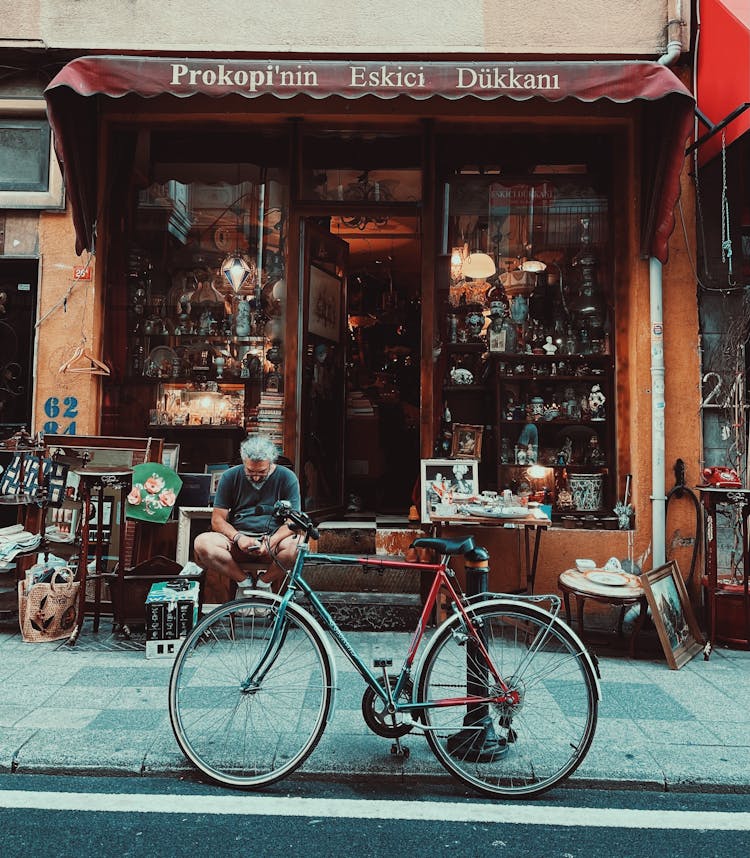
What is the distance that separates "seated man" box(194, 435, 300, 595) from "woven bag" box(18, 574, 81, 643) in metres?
1.11

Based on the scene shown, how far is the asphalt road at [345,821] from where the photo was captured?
10.2 feet

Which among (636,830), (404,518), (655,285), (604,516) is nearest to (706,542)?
(604,516)

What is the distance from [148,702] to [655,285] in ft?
19.1

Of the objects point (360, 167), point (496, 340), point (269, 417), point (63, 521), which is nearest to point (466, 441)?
point (496, 340)

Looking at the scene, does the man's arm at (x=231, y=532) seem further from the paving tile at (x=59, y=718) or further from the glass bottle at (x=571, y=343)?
the glass bottle at (x=571, y=343)

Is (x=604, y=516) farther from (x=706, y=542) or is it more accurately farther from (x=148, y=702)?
(x=148, y=702)

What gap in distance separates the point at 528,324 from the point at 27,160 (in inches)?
219

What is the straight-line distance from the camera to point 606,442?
7762 mm

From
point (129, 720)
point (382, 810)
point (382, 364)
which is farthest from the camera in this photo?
point (382, 364)

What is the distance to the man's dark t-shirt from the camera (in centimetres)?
620

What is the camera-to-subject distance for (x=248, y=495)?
6.25 m

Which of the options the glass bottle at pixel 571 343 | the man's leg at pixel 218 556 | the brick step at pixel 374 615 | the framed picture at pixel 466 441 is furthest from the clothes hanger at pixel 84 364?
the glass bottle at pixel 571 343

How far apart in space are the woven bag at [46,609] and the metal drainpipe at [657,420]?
17.3 ft

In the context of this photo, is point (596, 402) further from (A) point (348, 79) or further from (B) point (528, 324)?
(A) point (348, 79)
